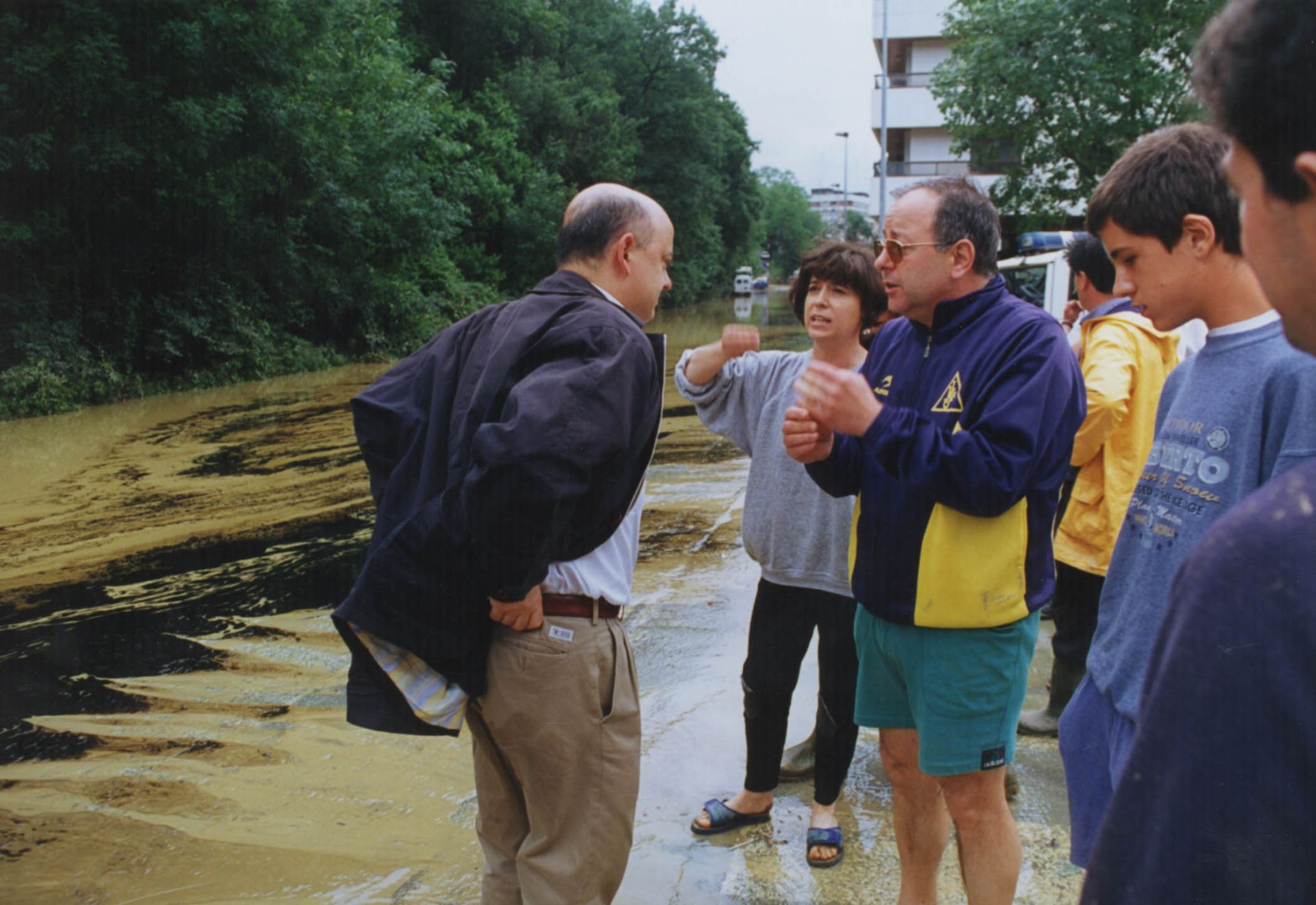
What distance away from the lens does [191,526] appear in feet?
26.6

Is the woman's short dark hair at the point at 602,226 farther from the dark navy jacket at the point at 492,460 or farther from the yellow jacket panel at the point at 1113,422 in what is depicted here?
the yellow jacket panel at the point at 1113,422

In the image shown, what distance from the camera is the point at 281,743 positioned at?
4.21 m

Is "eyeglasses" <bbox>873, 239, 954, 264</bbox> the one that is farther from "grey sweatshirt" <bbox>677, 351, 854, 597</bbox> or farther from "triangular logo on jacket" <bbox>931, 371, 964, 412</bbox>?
"grey sweatshirt" <bbox>677, 351, 854, 597</bbox>

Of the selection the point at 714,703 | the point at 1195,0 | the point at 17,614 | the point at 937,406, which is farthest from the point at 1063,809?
the point at 1195,0

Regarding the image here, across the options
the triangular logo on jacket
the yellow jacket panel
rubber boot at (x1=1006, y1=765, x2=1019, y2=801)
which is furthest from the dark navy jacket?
rubber boot at (x1=1006, y1=765, x2=1019, y2=801)

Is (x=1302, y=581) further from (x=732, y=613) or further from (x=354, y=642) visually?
(x=732, y=613)

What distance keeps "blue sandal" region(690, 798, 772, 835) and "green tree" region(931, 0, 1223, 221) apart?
24.4 m

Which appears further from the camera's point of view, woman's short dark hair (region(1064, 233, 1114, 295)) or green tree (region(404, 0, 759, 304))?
green tree (region(404, 0, 759, 304))

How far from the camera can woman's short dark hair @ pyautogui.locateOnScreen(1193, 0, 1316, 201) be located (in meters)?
0.77

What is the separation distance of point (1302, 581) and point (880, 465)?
161cm

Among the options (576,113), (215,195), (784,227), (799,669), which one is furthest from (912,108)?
(784,227)

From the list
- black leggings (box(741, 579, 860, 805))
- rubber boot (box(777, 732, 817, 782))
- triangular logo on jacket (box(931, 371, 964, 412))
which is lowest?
rubber boot (box(777, 732, 817, 782))

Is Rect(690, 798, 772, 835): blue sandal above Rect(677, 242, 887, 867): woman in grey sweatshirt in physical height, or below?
below

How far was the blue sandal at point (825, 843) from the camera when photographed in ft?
10.7
